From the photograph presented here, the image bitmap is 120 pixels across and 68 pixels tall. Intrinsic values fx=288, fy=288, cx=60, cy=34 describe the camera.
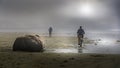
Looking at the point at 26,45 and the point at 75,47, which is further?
the point at 75,47

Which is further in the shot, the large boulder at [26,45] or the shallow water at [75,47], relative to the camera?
the shallow water at [75,47]

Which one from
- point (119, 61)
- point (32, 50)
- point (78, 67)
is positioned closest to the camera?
point (78, 67)

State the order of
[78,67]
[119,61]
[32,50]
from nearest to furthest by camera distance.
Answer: [78,67]
[119,61]
[32,50]

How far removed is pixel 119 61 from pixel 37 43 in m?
9.75

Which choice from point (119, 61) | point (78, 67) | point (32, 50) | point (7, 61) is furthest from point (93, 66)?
point (32, 50)

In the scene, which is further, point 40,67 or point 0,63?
point 0,63

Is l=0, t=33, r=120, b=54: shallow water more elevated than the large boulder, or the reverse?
the large boulder

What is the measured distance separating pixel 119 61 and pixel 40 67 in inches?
171

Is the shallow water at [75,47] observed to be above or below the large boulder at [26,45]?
below

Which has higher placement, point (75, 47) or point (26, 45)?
point (26, 45)

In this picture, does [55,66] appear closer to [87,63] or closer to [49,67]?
[49,67]

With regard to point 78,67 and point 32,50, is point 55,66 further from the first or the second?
point 32,50

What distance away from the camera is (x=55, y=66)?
49.5 ft

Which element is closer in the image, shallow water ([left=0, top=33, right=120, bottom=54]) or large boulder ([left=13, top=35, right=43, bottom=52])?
large boulder ([left=13, top=35, right=43, bottom=52])
